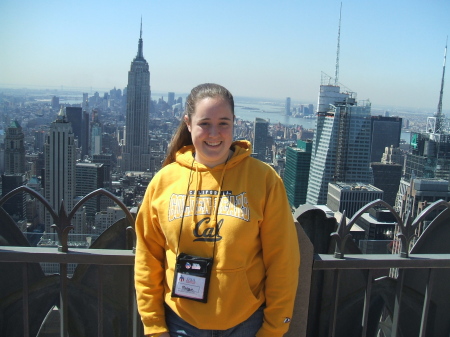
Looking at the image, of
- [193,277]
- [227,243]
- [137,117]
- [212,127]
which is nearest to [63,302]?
[193,277]

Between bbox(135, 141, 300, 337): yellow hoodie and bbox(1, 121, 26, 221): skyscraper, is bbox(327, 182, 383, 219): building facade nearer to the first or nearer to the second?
bbox(1, 121, 26, 221): skyscraper

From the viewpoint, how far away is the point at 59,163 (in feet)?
141

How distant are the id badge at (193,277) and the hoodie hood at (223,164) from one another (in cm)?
28

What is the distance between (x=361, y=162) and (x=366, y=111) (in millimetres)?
6223

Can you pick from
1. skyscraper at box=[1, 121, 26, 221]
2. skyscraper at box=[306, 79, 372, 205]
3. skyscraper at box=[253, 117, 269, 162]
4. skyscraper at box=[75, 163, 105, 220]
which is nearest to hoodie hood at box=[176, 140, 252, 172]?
skyscraper at box=[1, 121, 26, 221]

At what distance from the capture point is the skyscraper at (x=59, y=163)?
40000mm

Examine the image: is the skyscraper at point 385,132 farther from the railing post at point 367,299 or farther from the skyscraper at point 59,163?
the railing post at point 367,299

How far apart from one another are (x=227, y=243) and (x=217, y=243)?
0.03 m

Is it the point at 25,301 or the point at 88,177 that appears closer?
the point at 25,301

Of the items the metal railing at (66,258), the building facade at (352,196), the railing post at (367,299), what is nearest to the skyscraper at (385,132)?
the building facade at (352,196)

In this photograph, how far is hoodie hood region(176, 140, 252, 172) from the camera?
57.5 inches

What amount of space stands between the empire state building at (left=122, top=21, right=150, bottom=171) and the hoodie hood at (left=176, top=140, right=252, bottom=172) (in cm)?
6147

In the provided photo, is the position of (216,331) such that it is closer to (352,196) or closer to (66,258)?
(66,258)

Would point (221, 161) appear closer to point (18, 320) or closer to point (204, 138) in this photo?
point (204, 138)
